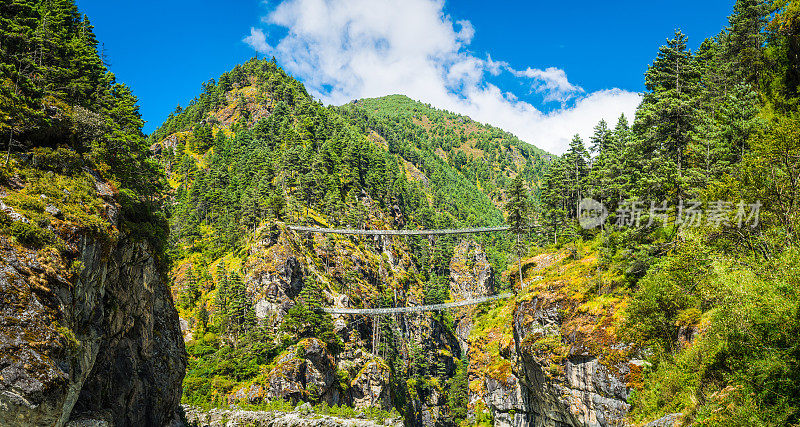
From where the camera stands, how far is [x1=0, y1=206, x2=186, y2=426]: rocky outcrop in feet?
50.4

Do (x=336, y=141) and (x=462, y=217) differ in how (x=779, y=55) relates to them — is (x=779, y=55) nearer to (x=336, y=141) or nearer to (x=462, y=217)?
(x=336, y=141)

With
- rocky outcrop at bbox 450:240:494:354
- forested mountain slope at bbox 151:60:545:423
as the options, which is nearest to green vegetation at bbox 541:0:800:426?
forested mountain slope at bbox 151:60:545:423

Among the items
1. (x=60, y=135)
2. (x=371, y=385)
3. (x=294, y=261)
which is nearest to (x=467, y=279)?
(x=371, y=385)

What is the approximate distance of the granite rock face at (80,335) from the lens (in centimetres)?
1535

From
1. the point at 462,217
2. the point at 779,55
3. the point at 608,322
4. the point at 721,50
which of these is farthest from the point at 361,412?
the point at 462,217

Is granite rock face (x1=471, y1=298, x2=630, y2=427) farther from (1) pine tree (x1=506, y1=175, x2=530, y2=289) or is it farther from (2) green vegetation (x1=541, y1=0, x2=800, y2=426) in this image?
(1) pine tree (x1=506, y1=175, x2=530, y2=289)

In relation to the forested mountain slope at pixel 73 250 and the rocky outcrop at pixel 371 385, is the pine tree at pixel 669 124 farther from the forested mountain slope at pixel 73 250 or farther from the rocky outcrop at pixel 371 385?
the rocky outcrop at pixel 371 385

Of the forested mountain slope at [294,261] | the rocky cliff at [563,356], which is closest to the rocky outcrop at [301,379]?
the forested mountain slope at [294,261]

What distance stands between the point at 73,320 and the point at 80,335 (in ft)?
3.32

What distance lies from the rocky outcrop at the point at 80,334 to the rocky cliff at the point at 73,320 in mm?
37

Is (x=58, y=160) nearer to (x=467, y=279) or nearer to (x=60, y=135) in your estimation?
(x=60, y=135)

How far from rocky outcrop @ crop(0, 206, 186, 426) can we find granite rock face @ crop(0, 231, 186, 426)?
4cm

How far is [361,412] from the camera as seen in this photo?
56688 millimetres

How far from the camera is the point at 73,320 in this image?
18.6 metres
